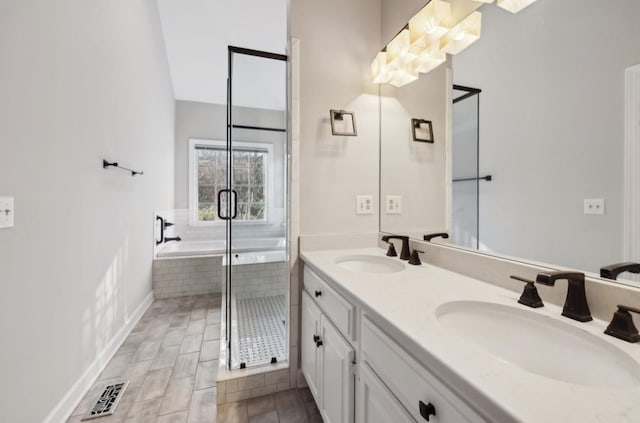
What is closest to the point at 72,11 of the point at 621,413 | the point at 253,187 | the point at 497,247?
A: the point at 253,187

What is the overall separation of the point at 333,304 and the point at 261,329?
1096 millimetres

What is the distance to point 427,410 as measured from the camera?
60 centimetres

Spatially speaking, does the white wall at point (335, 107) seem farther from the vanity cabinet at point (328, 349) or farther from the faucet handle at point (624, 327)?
the faucet handle at point (624, 327)

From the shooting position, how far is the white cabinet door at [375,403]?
0.73 meters

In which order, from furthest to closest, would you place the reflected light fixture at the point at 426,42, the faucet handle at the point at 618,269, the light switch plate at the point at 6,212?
the reflected light fixture at the point at 426,42 → the light switch plate at the point at 6,212 → the faucet handle at the point at 618,269

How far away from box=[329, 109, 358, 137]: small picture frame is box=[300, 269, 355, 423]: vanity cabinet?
2.82 ft

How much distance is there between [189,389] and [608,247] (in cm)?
207

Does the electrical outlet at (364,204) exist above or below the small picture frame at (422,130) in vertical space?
below

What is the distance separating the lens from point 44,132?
1.29 m

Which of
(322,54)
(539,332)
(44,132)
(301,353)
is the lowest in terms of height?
(301,353)

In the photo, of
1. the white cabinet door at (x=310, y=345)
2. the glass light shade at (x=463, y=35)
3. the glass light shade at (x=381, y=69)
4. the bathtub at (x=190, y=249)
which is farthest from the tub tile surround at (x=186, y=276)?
the glass light shade at (x=463, y=35)

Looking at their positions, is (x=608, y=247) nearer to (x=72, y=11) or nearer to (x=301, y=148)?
(x=301, y=148)

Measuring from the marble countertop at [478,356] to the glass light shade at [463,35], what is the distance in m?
1.00

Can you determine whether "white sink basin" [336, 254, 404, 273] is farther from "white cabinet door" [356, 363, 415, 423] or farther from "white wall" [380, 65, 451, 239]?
"white cabinet door" [356, 363, 415, 423]
